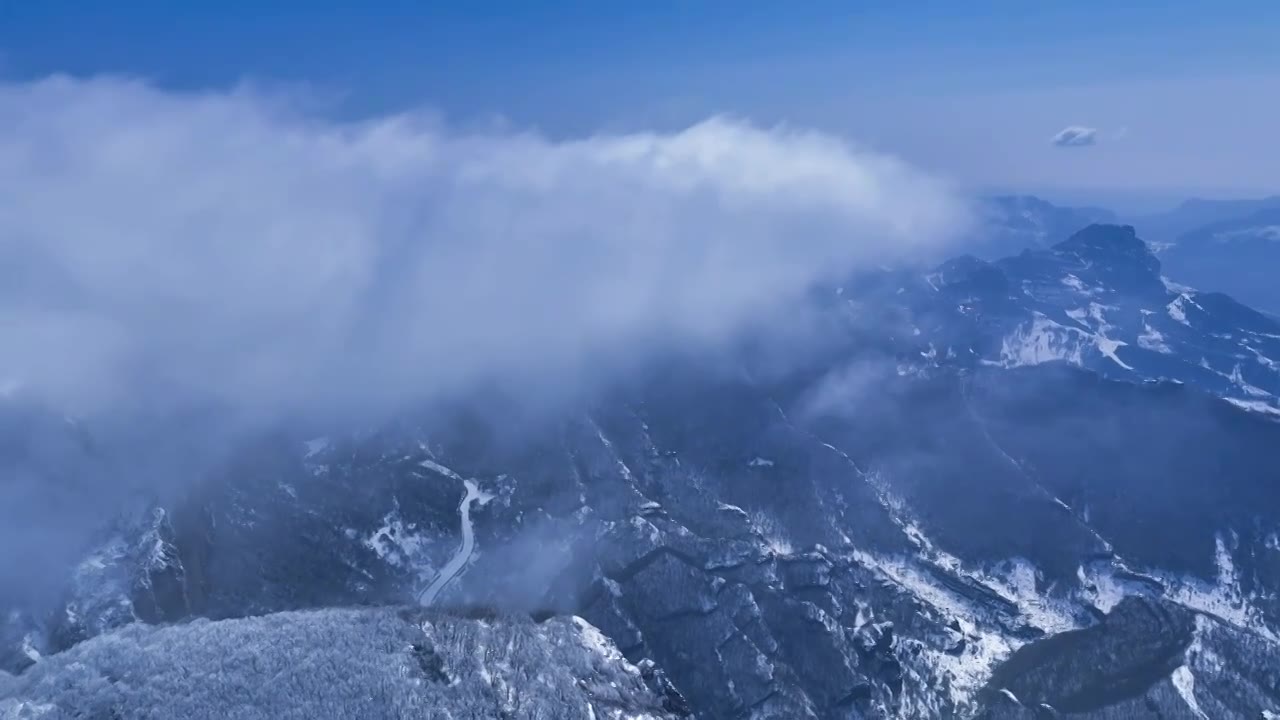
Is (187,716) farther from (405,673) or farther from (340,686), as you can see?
(405,673)

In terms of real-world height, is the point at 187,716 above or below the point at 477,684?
above

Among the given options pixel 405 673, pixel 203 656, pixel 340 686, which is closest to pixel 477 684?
pixel 405 673

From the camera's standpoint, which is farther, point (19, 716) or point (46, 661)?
point (46, 661)

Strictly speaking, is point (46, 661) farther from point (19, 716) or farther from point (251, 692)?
point (251, 692)

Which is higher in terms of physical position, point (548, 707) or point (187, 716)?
point (187, 716)

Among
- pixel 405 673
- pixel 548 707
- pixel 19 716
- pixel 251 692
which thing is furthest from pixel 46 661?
pixel 548 707

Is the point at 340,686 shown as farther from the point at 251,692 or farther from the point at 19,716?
the point at 19,716

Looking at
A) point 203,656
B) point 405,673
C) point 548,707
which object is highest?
point 203,656

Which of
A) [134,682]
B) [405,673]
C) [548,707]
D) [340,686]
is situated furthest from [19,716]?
[548,707]

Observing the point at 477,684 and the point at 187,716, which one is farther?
the point at 477,684
